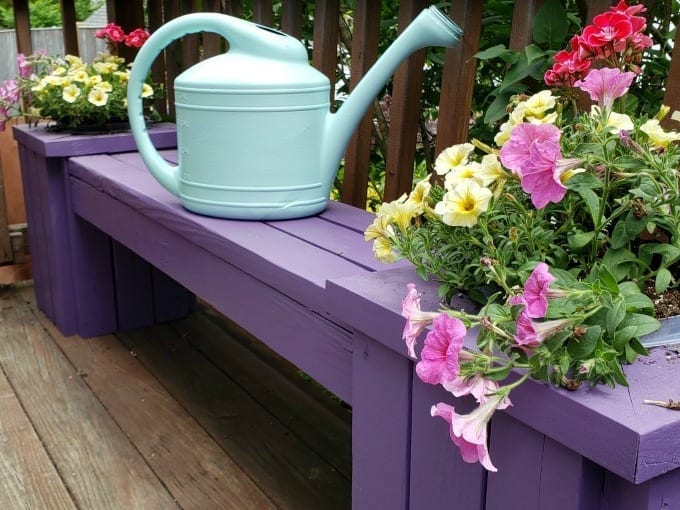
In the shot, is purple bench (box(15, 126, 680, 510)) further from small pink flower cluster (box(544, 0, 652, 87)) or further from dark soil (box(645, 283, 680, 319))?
small pink flower cluster (box(544, 0, 652, 87))

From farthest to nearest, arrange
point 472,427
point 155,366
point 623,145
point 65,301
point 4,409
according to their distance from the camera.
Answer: point 65,301
point 155,366
point 4,409
point 623,145
point 472,427

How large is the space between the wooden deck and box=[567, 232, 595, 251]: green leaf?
1095mm

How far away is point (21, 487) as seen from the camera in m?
1.80

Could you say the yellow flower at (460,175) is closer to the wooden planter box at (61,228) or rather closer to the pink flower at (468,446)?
the pink flower at (468,446)

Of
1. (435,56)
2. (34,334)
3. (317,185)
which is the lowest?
(34,334)

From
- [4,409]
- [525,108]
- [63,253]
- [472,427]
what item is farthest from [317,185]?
[63,253]

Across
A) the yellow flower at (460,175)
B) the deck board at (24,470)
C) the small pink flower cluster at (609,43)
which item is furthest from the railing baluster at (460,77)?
the deck board at (24,470)

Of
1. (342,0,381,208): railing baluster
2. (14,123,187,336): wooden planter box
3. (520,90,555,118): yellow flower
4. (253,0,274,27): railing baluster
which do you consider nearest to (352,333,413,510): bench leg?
(520,90,555,118): yellow flower

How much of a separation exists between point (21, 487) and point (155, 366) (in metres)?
0.72

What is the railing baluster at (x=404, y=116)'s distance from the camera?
5.78ft

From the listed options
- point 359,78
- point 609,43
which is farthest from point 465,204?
point 359,78

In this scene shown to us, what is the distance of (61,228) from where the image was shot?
8.55ft

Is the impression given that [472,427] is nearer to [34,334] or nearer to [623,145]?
[623,145]

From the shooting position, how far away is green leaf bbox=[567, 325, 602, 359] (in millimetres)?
733
